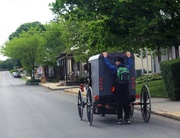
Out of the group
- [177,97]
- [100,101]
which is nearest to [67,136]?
[100,101]

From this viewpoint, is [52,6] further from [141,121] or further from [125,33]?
[141,121]

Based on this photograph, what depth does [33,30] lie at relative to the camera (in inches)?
2453


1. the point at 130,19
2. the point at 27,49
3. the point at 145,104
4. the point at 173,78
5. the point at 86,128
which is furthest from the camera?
the point at 27,49

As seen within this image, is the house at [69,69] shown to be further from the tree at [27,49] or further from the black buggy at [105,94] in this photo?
the black buggy at [105,94]

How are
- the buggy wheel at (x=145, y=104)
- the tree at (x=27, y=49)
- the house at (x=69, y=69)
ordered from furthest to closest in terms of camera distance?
the tree at (x=27, y=49) < the house at (x=69, y=69) < the buggy wheel at (x=145, y=104)

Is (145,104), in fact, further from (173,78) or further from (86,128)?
(173,78)

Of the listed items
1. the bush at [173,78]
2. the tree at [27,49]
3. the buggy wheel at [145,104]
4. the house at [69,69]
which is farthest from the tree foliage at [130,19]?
the tree at [27,49]

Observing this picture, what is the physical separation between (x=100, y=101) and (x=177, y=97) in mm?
5630

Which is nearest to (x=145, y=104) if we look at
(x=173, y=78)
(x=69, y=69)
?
(x=173, y=78)

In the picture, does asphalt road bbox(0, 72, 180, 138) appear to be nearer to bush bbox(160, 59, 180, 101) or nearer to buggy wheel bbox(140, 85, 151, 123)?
buggy wheel bbox(140, 85, 151, 123)

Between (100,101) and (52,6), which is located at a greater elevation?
(52,6)

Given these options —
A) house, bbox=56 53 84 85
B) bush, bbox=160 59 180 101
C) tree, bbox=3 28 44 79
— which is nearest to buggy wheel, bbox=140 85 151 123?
bush, bbox=160 59 180 101

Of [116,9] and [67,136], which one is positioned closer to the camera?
[67,136]

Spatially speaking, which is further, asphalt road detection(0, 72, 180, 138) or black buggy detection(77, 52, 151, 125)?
black buggy detection(77, 52, 151, 125)
